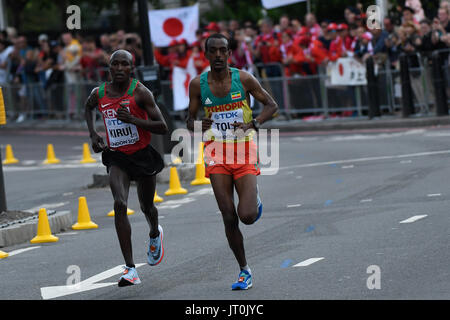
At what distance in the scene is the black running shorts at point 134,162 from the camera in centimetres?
851

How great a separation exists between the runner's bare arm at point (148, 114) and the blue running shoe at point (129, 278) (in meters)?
1.15

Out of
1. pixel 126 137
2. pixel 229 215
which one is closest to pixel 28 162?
pixel 126 137

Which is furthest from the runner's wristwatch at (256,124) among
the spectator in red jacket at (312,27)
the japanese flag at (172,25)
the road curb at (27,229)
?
the japanese flag at (172,25)

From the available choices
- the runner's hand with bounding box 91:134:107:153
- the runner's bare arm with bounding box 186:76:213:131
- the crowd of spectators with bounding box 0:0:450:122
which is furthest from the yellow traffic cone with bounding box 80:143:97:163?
the runner's bare arm with bounding box 186:76:213:131

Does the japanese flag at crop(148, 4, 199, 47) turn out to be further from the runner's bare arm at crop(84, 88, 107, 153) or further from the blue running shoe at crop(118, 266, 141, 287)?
the blue running shoe at crop(118, 266, 141, 287)

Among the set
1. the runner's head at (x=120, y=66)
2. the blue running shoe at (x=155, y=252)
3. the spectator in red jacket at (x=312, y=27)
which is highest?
the spectator in red jacket at (x=312, y=27)

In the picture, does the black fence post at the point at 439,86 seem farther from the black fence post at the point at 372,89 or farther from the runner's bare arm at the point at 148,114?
the runner's bare arm at the point at 148,114

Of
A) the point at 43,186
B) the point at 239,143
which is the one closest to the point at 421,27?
the point at 43,186

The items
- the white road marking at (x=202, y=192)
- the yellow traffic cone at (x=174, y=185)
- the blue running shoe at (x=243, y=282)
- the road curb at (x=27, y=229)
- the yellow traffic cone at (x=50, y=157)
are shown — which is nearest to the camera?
the blue running shoe at (x=243, y=282)

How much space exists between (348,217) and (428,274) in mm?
3228

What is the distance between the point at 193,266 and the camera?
8836 millimetres

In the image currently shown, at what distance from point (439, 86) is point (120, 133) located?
12765 mm

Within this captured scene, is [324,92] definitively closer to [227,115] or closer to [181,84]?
[181,84]

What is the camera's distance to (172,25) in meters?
23.8
